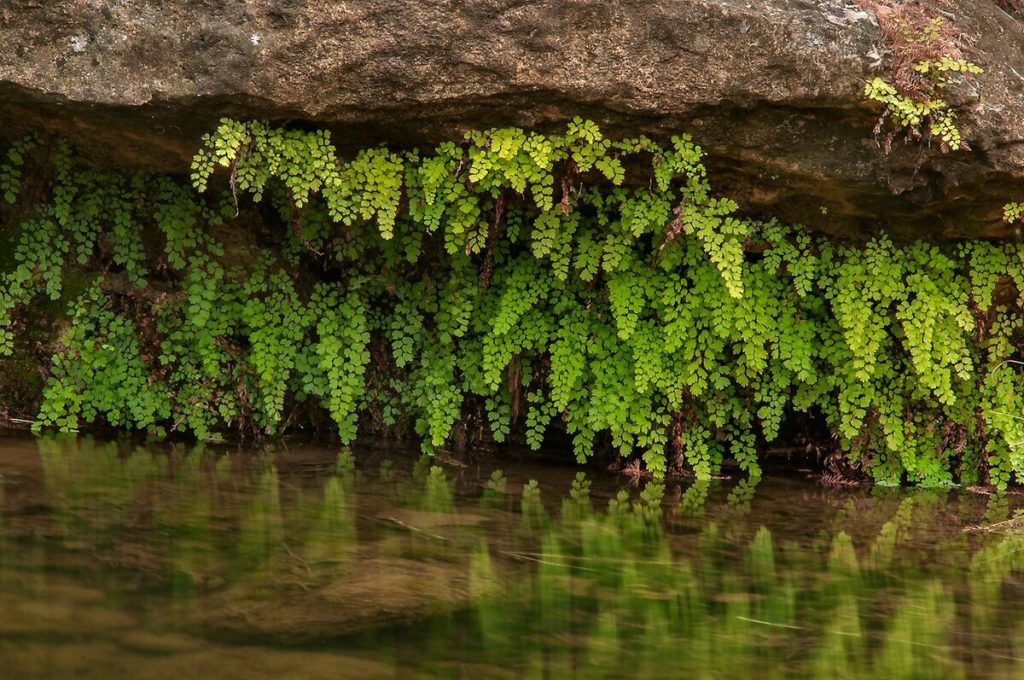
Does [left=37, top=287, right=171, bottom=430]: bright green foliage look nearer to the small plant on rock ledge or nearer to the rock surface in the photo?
the rock surface

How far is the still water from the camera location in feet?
10.8

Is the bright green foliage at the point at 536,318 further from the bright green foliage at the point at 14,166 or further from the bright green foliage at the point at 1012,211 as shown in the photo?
the bright green foliage at the point at 1012,211

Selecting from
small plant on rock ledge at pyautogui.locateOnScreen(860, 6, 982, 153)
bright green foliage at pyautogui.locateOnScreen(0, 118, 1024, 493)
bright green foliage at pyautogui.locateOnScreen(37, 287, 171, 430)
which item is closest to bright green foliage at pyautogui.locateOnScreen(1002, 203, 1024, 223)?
bright green foliage at pyautogui.locateOnScreen(0, 118, 1024, 493)

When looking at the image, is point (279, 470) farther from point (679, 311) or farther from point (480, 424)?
point (679, 311)

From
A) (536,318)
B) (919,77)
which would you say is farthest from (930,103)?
(536,318)

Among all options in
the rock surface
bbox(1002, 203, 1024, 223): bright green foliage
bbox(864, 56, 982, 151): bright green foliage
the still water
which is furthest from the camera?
bbox(1002, 203, 1024, 223): bright green foliage

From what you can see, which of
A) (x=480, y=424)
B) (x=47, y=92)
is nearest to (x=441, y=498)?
(x=480, y=424)

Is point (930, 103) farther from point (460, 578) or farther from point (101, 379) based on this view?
point (101, 379)

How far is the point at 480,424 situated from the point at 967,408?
12.5 ft

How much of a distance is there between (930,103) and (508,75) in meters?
2.75

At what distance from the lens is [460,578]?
4.27 m

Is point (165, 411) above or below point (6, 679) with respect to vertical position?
above

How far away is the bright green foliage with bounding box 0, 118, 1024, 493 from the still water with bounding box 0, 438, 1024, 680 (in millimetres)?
902

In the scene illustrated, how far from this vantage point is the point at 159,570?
3.89 meters
